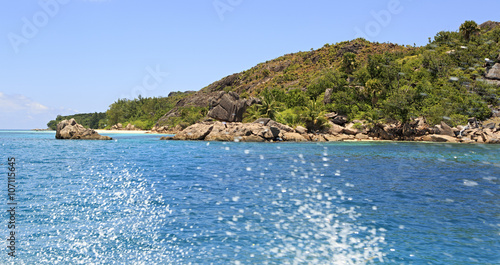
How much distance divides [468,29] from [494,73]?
31.7 metres

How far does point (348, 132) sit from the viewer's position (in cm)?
8169

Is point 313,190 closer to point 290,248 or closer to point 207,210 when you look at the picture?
point 207,210

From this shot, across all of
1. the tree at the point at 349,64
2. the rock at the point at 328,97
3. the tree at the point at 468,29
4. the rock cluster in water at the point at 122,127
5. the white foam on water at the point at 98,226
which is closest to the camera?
the white foam on water at the point at 98,226

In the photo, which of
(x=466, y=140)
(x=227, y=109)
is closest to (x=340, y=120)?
(x=466, y=140)

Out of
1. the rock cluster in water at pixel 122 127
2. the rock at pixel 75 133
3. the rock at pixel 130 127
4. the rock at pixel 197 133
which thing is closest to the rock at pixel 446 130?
the rock at pixel 197 133

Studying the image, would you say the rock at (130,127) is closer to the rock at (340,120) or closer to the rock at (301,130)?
the rock at (340,120)

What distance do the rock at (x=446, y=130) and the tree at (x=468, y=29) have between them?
53258mm

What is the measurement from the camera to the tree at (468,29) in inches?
4215

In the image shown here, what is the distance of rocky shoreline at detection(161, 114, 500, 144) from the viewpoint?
7050cm

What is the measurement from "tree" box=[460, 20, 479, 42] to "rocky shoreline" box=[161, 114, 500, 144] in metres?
49.3

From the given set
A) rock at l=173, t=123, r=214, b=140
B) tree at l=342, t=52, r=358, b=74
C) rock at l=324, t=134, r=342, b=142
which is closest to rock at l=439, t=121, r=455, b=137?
rock at l=324, t=134, r=342, b=142

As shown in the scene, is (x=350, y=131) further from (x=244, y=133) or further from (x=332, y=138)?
(x=244, y=133)

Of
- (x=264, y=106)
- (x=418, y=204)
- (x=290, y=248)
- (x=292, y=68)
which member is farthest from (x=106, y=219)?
(x=292, y=68)

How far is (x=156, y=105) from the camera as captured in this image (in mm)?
194875
